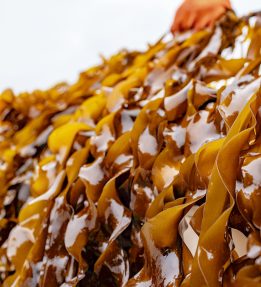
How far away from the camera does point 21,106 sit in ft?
3.22

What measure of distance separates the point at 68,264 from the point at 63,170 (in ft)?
0.43

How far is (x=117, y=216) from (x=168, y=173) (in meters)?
0.08

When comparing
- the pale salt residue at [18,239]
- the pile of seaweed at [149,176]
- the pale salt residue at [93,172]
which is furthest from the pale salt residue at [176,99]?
the pale salt residue at [18,239]

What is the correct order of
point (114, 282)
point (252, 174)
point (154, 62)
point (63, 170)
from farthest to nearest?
point (154, 62)
point (63, 170)
point (114, 282)
point (252, 174)

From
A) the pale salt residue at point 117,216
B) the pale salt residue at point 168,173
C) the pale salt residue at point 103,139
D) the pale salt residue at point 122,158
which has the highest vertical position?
the pale salt residue at point 103,139

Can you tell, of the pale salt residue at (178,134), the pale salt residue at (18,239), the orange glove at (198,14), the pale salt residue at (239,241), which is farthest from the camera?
the orange glove at (198,14)

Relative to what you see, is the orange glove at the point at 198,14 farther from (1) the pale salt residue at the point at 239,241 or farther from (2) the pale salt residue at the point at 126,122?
(1) the pale salt residue at the point at 239,241

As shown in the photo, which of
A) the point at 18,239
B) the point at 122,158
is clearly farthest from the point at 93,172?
the point at 18,239

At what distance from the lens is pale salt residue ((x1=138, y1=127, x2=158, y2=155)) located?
643 millimetres

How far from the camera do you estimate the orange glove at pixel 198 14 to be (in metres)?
0.93

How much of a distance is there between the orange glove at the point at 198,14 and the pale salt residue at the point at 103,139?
11.7 inches

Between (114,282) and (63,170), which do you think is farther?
(63,170)

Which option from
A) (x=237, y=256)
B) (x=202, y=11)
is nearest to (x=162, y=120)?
(x=237, y=256)

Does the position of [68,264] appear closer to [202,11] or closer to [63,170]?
[63,170]
